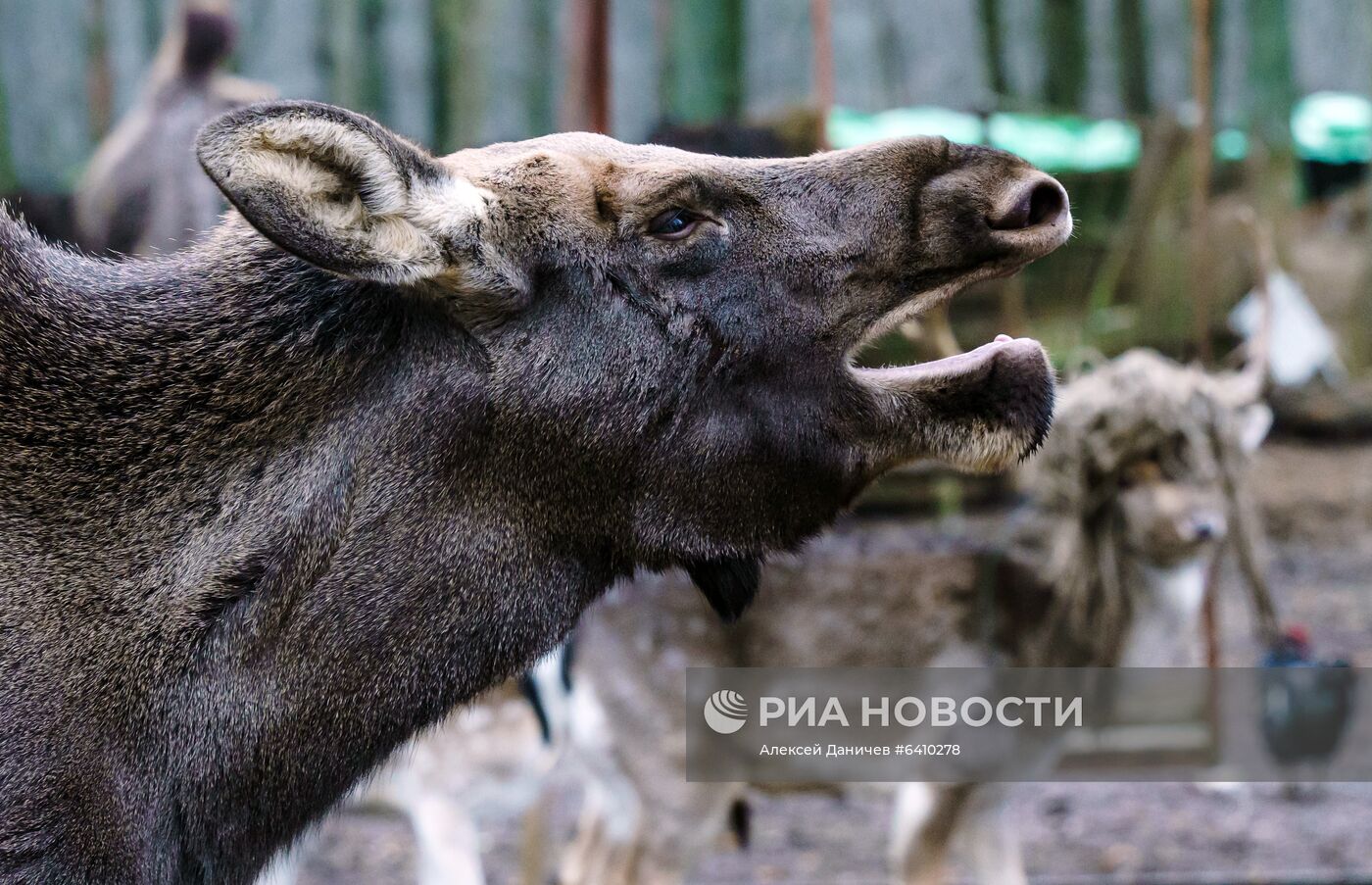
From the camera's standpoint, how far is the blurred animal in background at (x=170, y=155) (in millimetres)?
5980

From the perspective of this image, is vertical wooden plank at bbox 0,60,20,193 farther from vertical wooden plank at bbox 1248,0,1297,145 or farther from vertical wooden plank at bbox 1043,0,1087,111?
vertical wooden plank at bbox 1248,0,1297,145

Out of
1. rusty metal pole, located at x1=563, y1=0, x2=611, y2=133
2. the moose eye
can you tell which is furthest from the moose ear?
rusty metal pole, located at x1=563, y1=0, x2=611, y2=133

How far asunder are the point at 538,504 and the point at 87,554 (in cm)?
70

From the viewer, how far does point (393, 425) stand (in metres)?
2.16

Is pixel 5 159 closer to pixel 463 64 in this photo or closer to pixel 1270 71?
pixel 463 64

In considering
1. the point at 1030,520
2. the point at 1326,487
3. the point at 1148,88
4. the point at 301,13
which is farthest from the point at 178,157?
the point at 1326,487

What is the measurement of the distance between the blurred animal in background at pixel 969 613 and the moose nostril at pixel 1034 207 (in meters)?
3.38

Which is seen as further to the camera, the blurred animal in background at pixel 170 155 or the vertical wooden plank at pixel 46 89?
the vertical wooden plank at pixel 46 89

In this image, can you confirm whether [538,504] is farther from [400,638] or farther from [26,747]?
[26,747]

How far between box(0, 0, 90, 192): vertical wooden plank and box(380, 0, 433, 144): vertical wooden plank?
1694 millimetres

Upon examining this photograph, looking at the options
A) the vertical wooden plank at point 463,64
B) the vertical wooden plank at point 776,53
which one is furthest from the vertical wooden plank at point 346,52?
the vertical wooden plank at point 776,53
